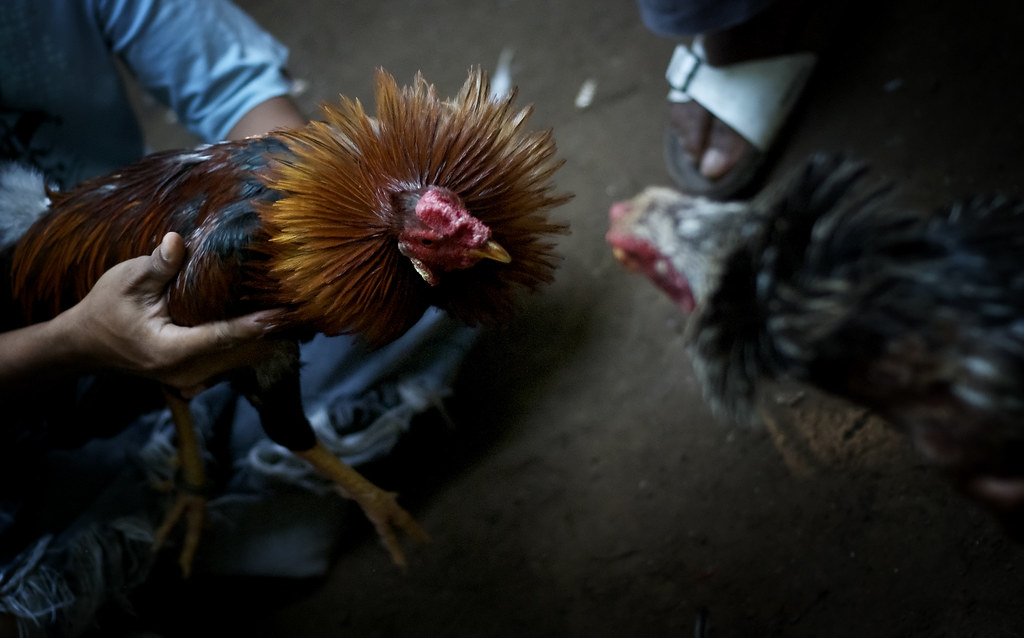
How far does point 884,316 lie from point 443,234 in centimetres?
63

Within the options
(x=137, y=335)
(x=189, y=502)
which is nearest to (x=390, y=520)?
(x=189, y=502)

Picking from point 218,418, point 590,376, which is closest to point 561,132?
point 590,376

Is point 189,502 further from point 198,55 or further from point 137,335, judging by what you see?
point 198,55

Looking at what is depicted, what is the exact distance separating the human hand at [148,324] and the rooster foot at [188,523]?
58 cm

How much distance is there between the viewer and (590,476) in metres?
1.72

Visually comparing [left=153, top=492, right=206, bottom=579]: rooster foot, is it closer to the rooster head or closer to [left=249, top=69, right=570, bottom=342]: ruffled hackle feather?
[left=249, top=69, right=570, bottom=342]: ruffled hackle feather

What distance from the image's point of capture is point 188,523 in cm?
169

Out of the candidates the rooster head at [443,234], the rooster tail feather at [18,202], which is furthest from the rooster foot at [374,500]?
the rooster tail feather at [18,202]

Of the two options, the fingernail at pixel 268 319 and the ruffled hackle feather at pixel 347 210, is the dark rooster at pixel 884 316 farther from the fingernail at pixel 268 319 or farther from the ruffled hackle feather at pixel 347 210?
the fingernail at pixel 268 319

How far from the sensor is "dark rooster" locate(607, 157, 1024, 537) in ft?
2.57

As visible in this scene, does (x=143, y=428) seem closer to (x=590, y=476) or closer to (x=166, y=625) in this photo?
(x=166, y=625)

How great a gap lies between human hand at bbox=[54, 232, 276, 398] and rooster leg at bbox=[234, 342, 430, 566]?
11 cm

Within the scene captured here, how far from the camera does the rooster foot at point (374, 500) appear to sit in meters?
1.54

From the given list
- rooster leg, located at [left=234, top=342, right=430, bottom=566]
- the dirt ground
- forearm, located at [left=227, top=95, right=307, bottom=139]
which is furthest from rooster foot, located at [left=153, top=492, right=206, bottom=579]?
forearm, located at [left=227, top=95, right=307, bottom=139]
